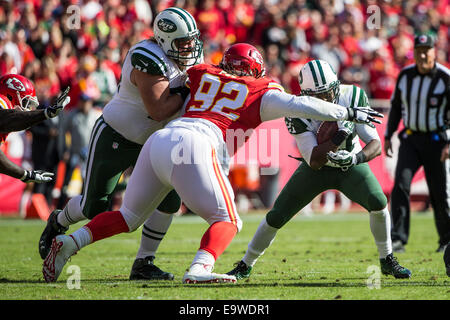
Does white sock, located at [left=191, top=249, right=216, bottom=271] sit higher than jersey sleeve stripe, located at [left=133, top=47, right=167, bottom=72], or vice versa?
jersey sleeve stripe, located at [left=133, top=47, right=167, bottom=72]

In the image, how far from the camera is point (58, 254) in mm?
4598

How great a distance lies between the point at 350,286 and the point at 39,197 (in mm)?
6705

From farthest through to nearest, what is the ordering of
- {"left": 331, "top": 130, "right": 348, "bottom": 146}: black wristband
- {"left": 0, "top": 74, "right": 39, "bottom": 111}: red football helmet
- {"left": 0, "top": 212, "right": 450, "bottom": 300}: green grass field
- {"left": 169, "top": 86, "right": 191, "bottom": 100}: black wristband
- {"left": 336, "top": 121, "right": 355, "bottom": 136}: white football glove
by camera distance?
{"left": 0, "top": 74, "right": 39, "bottom": 111}: red football helmet
{"left": 336, "top": 121, "right": 355, "bottom": 136}: white football glove
{"left": 331, "top": 130, "right": 348, "bottom": 146}: black wristband
{"left": 169, "top": 86, "right": 191, "bottom": 100}: black wristband
{"left": 0, "top": 212, "right": 450, "bottom": 300}: green grass field

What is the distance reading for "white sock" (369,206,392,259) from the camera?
5102mm

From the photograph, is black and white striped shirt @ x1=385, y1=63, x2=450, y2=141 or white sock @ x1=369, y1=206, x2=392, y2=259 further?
black and white striped shirt @ x1=385, y1=63, x2=450, y2=141

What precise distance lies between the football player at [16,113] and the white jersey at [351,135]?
1.55 m

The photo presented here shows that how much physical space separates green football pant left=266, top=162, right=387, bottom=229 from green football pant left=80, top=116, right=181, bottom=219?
0.78 metres

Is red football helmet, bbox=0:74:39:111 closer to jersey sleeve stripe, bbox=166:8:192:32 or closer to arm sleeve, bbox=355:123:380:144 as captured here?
jersey sleeve stripe, bbox=166:8:192:32

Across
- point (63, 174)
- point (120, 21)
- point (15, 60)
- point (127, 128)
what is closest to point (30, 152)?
point (63, 174)

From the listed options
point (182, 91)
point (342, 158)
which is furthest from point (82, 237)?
point (342, 158)

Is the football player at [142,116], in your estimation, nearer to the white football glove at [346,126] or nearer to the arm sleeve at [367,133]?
the white football glove at [346,126]

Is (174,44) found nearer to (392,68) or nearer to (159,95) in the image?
(159,95)

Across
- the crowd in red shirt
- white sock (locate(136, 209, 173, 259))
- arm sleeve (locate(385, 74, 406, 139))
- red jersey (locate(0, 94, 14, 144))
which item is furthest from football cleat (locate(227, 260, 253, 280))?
the crowd in red shirt

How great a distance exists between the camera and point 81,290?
4488mm
